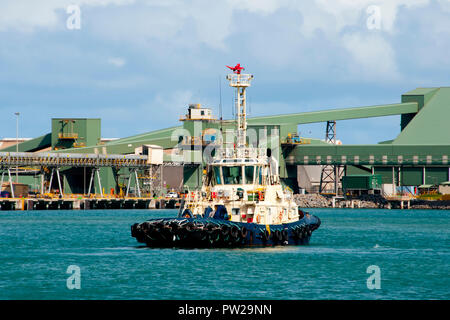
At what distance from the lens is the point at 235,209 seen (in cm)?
6119

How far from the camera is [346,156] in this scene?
192 metres

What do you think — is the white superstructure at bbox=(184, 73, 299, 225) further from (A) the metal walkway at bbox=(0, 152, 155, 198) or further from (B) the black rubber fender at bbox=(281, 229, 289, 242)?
(A) the metal walkway at bbox=(0, 152, 155, 198)

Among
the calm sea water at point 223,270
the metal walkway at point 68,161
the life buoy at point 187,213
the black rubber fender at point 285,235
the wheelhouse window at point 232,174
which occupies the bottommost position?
the calm sea water at point 223,270

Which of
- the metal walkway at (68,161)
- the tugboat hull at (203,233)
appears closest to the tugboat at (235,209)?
the tugboat hull at (203,233)

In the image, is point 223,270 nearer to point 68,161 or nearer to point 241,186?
point 241,186

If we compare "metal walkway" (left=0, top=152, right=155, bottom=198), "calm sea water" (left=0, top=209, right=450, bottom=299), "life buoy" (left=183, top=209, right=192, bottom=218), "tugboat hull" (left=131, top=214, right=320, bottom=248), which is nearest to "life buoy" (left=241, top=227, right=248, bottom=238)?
"tugboat hull" (left=131, top=214, right=320, bottom=248)

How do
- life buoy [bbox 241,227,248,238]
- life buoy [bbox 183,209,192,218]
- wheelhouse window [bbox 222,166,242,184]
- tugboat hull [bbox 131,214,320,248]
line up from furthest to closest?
wheelhouse window [bbox 222,166,242,184] → life buoy [bbox 183,209,192,218] → life buoy [bbox 241,227,248,238] → tugboat hull [bbox 131,214,320,248]

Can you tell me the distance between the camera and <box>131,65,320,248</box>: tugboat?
193 feet

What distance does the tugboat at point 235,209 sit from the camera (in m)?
58.9

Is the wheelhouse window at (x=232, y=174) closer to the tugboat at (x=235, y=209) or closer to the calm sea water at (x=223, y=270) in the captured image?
the tugboat at (x=235, y=209)

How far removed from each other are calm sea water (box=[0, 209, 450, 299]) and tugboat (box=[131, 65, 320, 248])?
1.03 meters
